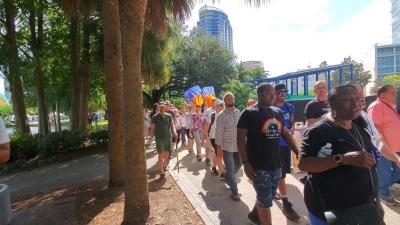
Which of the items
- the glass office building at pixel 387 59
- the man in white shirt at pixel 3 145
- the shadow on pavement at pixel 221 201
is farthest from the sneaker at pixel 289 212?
the glass office building at pixel 387 59

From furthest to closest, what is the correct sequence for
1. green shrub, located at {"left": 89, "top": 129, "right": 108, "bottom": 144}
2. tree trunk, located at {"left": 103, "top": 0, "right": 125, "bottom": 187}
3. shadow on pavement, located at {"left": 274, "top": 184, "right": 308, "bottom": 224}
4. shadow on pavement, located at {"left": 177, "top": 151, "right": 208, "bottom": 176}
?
green shrub, located at {"left": 89, "top": 129, "right": 108, "bottom": 144}, shadow on pavement, located at {"left": 177, "top": 151, "right": 208, "bottom": 176}, tree trunk, located at {"left": 103, "top": 0, "right": 125, "bottom": 187}, shadow on pavement, located at {"left": 274, "top": 184, "right": 308, "bottom": 224}

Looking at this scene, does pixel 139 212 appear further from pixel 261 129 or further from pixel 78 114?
pixel 78 114

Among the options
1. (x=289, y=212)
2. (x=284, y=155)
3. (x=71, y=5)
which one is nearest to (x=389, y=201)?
(x=289, y=212)

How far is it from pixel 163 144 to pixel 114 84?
198 cm

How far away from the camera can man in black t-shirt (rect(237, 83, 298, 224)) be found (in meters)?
4.31

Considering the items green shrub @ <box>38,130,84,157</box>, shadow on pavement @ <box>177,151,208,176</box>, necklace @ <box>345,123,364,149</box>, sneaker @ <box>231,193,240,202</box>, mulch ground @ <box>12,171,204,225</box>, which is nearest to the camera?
necklace @ <box>345,123,364,149</box>

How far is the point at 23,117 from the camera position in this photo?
53.4ft

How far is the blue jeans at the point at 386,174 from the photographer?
5629 millimetres

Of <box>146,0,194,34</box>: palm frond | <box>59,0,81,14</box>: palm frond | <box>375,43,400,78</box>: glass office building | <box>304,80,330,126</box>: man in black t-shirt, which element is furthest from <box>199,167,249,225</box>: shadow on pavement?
<box>375,43,400,78</box>: glass office building

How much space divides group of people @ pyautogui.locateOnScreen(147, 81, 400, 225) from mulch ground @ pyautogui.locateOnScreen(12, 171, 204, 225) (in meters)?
0.94

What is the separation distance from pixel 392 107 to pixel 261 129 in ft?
7.57

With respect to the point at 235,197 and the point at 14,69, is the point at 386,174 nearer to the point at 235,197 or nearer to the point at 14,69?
the point at 235,197

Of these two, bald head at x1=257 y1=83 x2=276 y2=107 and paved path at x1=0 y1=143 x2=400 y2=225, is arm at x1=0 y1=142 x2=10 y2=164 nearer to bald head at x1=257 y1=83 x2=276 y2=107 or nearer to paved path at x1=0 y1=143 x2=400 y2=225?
bald head at x1=257 y1=83 x2=276 y2=107

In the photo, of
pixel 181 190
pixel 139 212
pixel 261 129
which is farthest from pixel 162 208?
pixel 261 129
